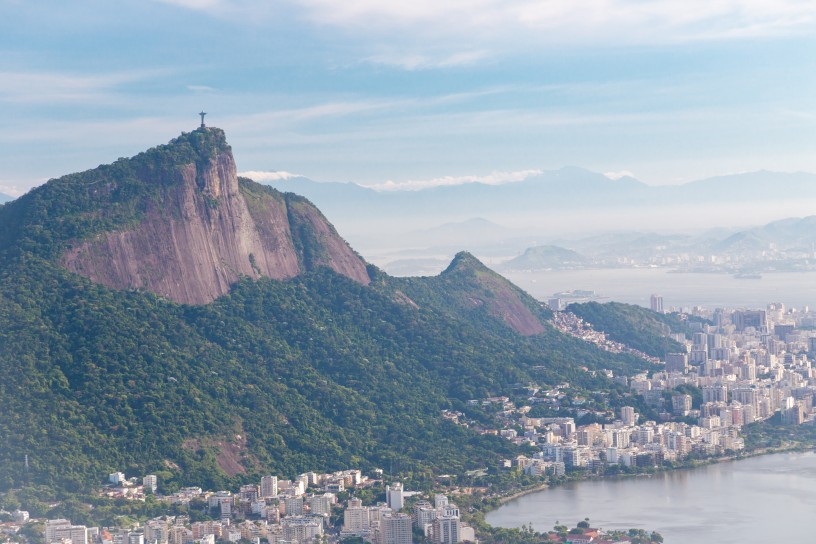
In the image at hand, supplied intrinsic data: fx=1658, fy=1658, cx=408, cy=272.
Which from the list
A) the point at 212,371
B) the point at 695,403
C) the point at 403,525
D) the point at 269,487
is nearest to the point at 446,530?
the point at 403,525

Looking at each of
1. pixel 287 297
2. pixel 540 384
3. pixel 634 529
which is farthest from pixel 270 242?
pixel 634 529

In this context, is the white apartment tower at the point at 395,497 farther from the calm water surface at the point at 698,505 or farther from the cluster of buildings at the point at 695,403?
the cluster of buildings at the point at 695,403

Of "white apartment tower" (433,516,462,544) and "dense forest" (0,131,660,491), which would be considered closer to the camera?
"white apartment tower" (433,516,462,544)

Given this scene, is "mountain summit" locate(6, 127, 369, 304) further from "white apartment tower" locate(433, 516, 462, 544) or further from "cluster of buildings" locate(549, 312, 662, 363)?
"cluster of buildings" locate(549, 312, 662, 363)

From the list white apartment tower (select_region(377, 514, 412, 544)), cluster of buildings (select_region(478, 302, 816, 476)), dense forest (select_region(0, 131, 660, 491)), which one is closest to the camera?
white apartment tower (select_region(377, 514, 412, 544))

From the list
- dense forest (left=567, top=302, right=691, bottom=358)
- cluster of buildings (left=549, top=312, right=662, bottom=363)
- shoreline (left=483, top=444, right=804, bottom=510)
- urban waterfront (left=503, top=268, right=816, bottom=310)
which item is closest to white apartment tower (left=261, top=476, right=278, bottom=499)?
shoreline (left=483, top=444, right=804, bottom=510)

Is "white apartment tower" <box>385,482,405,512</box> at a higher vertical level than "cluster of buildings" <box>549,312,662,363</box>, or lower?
lower

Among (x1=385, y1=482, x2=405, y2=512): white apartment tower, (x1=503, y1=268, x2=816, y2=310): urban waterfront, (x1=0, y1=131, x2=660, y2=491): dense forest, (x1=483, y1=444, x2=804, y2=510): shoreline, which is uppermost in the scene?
(x1=503, y1=268, x2=816, y2=310): urban waterfront

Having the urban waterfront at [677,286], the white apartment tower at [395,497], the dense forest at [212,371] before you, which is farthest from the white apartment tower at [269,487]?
the urban waterfront at [677,286]
